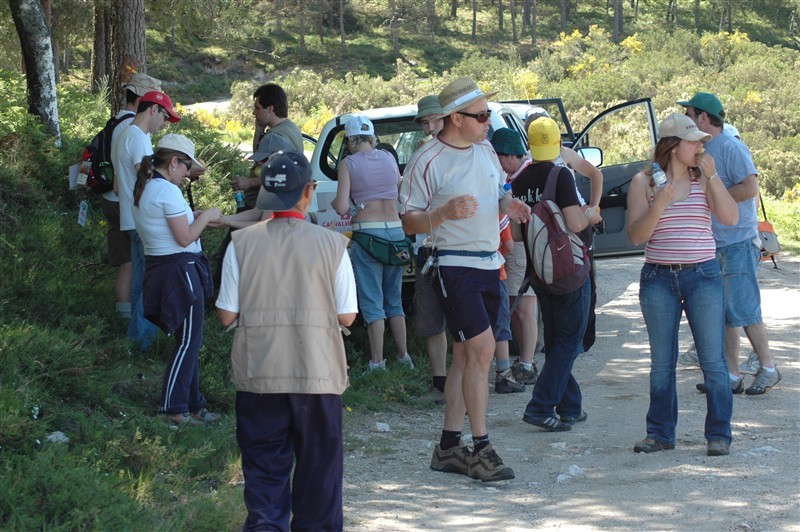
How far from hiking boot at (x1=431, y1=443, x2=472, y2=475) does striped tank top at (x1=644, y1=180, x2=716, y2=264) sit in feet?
5.12

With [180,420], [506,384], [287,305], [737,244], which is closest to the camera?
[287,305]

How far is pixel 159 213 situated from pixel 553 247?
2.37 m

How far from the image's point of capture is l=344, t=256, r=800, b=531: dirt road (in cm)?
494

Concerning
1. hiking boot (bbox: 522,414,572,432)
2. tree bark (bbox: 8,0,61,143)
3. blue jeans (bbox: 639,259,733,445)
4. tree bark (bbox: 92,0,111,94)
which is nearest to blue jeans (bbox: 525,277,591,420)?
hiking boot (bbox: 522,414,572,432)

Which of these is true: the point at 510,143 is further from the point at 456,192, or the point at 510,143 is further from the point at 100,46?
the point at 100,46

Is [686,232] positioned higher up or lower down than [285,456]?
higher up

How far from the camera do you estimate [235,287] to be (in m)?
4.16

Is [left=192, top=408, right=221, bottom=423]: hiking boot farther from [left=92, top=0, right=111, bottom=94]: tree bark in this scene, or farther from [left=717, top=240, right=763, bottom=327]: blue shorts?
[left=92, top=0, right=111, bottom=94]: tree bark

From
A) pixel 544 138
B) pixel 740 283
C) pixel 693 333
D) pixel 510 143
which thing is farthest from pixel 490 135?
pixel 693 333

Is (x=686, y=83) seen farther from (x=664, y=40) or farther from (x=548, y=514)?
(x=548, y=514)

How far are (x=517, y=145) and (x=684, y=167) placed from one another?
1363mm

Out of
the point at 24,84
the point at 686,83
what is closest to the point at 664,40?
the point at 686,83

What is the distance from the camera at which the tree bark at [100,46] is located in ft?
55.9

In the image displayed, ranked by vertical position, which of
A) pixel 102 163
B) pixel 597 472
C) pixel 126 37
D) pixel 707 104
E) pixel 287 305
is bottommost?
pixel 597 472
